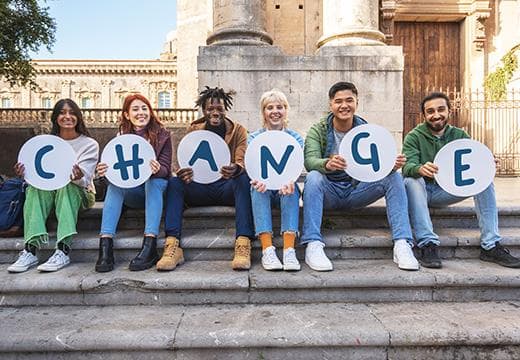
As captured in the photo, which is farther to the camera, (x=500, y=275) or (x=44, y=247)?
(x=44, y=247)

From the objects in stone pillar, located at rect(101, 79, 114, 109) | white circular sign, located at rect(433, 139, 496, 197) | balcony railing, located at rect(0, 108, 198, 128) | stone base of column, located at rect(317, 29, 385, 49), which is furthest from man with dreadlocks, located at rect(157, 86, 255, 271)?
stone pillar, located at rect(101, 79, 114, 109)

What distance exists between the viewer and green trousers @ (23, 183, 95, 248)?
3.03m

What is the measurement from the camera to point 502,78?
911cm

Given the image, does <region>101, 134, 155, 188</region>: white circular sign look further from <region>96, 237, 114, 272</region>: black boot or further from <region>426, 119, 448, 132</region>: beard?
<region>426, 119, 448, 132</region>: beard

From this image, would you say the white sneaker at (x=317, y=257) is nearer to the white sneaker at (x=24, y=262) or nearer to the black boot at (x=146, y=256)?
the black boot at (x=146, y=256)

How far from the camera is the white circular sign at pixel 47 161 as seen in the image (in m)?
3.08

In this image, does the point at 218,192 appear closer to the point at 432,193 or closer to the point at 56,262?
the point at 56,262

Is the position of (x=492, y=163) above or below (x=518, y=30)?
below

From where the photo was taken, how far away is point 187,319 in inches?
97.2

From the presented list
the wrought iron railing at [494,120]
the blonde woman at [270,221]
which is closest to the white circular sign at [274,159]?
the blonde woman at [270,221]

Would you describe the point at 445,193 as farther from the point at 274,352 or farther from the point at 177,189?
the point at 177,189

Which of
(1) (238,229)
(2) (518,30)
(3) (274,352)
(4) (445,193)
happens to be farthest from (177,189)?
(2) (518,30)

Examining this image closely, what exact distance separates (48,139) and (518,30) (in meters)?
10.8

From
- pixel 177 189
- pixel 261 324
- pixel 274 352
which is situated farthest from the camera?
pixel 177 189
